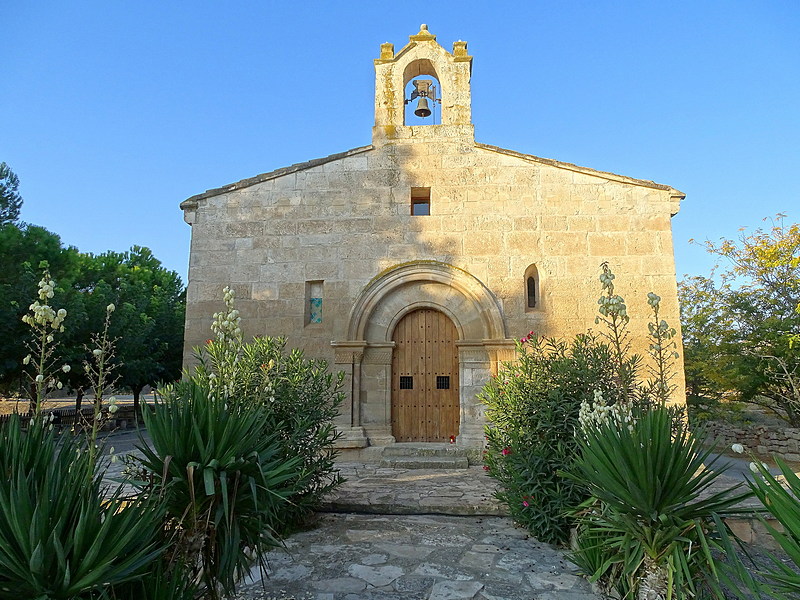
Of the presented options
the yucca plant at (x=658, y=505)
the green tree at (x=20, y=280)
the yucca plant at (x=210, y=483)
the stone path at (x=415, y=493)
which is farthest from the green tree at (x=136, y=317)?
the yucca plant at (x=658, y=505)

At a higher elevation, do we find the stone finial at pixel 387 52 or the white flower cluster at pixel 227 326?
the stone finial at pixel 387 52

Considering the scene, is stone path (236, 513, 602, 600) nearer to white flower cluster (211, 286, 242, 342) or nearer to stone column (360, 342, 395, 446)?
white flower cluster (211, 286, 242, 342)


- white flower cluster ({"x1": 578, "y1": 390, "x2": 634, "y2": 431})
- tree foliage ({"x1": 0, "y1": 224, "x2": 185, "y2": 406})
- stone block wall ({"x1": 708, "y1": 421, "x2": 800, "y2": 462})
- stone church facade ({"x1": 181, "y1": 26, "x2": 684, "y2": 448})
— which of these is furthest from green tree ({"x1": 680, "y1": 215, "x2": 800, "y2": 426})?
tree foliage ({"x1": 0, "y1": 224, "x2": 185, "y2": 406})

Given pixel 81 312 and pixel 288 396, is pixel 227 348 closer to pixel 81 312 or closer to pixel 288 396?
pixel 288 396

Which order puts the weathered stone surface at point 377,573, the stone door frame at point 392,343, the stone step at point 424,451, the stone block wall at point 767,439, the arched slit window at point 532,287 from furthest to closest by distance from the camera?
1. the stone block wall at point 767,439
2. the arched slit window at point 532,287
3. the stone door frame at point 392,343
4. the stone step at point 424,451
5. the weathered stone surface at point 377,573

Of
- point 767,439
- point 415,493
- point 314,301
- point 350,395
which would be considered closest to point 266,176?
point 314,301

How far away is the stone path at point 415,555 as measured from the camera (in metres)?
3.58

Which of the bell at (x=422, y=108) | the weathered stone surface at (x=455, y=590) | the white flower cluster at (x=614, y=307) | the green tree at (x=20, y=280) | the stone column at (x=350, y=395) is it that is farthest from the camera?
the green tree at (x=20, y=280)

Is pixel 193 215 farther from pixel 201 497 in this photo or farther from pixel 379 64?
pixel 201 497

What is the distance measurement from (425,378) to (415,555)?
4.60 m

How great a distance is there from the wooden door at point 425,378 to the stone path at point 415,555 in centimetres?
232

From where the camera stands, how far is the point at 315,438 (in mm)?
5043

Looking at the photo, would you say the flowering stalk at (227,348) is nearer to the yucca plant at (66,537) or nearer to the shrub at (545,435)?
the yucca plant at (66,537)

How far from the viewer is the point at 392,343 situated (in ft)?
28.6
